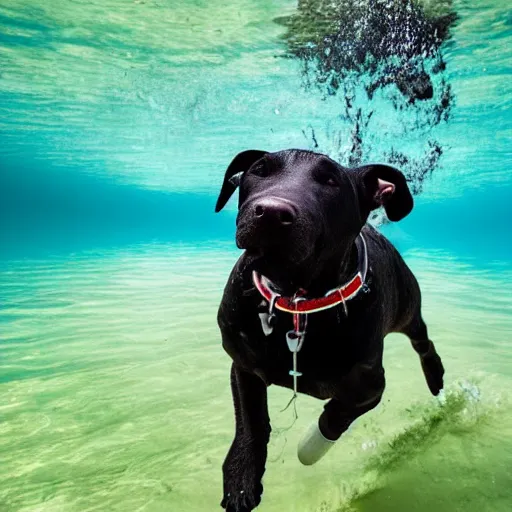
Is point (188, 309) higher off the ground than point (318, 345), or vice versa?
point (318, 345)

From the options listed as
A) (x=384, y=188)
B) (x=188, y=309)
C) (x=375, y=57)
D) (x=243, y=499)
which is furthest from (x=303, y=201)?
(x=375, y=57)

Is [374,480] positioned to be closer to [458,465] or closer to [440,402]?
[458,465]

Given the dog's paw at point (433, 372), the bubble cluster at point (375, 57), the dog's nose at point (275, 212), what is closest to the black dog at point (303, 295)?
the dog's nose at point (275, 212)

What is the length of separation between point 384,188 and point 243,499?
178 cm

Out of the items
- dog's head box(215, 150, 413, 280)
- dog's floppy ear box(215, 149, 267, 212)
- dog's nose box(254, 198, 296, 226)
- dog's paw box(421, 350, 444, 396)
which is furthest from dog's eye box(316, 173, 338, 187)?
dog's paw box(421, 350, 444, 396)

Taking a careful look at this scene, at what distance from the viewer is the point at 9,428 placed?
13.9 ft

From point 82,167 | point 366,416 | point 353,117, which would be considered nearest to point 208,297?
point 366,416

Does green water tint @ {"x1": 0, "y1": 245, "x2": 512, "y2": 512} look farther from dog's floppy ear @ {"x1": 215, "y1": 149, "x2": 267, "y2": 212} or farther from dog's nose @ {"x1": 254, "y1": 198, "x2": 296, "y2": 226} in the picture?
→ dog's nose @ {"x1": 254, "y1": 198, "x2": 296, "y2": 226}

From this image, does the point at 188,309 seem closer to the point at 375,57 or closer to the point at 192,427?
the point at 192,427

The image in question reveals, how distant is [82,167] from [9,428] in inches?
1551

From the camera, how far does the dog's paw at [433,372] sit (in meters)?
4.42

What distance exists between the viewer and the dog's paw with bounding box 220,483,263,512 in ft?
8.97

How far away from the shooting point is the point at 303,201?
2.12m

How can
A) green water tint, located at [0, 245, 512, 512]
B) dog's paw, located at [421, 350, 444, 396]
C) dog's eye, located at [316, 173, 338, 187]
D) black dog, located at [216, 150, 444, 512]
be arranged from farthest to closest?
dog's paw, located at [421, 350, 444, 396]
green water tint, located at [0, 245, 512, 512]
dog's eye, located at [316, 173, 338, 187]
black dog, located at [216, 150, 444, 512]
